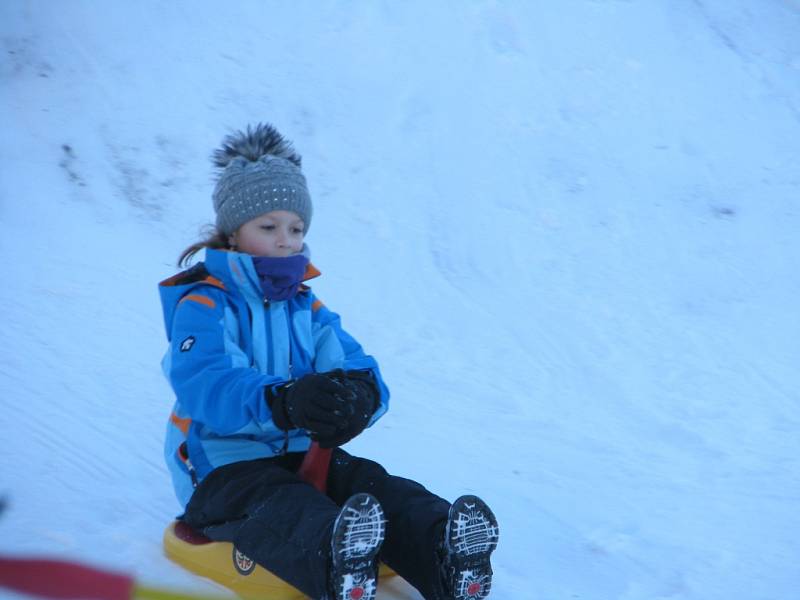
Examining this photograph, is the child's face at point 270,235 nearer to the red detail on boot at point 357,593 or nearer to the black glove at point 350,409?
the black glove at point 350,409

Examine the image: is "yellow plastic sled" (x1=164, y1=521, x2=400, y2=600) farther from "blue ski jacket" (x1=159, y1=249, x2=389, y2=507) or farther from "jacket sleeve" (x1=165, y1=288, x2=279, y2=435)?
"jacket sleeve" (x1=165, y1=288, x2=279, y2=435)

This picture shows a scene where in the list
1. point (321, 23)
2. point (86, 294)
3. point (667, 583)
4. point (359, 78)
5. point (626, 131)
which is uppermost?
point (321, 23)

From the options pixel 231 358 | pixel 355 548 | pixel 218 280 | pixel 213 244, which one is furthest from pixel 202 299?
pixel 355 548

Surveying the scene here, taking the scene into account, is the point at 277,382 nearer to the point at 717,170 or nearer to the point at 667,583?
the point at 667,583

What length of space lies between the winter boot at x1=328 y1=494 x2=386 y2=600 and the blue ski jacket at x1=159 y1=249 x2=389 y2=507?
1.21 feet

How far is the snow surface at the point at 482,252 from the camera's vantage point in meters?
3.27

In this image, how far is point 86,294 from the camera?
4.80m

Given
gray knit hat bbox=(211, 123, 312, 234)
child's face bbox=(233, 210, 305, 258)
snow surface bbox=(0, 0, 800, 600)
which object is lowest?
snow surface bbox=(0, 0, 800, 600)

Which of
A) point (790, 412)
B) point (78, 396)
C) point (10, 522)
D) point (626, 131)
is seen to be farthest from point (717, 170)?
point (10, 522)

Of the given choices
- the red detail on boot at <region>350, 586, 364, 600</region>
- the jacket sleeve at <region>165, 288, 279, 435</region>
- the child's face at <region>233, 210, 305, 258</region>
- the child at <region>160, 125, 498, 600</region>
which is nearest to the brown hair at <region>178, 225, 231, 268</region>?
the child at <region>160, 125, 498, 600</region>

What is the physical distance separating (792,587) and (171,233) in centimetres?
413

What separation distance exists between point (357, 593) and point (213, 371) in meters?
0.68

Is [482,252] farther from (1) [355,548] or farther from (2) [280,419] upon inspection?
(1) [355,548]

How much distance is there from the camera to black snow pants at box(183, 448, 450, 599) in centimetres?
221
